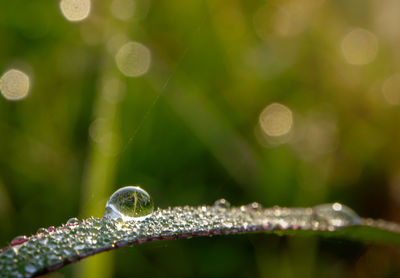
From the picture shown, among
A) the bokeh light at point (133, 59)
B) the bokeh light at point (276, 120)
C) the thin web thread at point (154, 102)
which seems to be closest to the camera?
the thin web thread at point (154, 102)

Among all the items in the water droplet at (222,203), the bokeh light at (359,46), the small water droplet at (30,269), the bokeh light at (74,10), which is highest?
the bokeh light at (74,10)

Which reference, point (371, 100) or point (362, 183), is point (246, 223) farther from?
point (371, 100)

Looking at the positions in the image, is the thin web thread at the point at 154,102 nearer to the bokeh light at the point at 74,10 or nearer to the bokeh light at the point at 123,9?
the bokeh light at the point at 123,9

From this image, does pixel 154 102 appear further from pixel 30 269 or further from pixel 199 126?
pixel 30 269

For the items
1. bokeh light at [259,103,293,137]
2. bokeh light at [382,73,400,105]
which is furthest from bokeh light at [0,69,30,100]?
bokeh light at [382,73,400,105]

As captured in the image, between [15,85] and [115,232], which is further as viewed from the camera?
[15,85]

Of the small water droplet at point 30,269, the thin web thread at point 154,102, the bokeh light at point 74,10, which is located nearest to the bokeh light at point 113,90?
the thin web thread at point 154,102

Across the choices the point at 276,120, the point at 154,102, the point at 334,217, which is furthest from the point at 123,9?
the point at 334,217

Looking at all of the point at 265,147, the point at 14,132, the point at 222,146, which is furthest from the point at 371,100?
the point at 14,132
